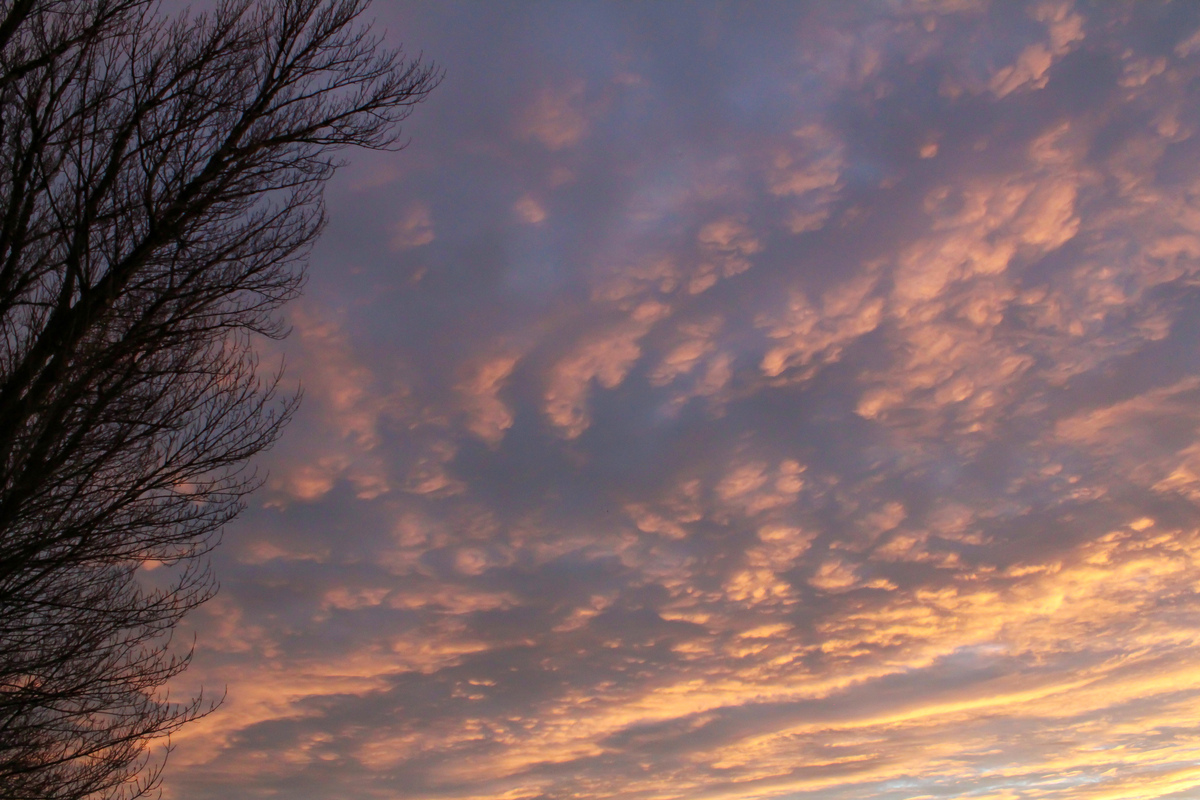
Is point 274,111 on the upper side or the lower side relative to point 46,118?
upper

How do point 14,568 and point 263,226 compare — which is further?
point 263,226

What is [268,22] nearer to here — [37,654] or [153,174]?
[153,174]

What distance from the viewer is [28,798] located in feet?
26.6

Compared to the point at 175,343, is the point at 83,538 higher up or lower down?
lower down

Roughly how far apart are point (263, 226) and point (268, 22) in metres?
1.99

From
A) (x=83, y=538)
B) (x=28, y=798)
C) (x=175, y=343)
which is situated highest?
(x=175, y=343)

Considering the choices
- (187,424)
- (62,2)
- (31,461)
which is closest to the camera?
(31,461)

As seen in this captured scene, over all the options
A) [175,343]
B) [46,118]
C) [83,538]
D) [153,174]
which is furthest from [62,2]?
[83,538]

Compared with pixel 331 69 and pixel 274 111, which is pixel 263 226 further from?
pixel 331 69

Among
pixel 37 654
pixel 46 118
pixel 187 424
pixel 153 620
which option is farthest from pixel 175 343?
pixel 37 654

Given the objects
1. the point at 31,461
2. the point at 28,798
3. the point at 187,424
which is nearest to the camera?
the point at 31,461

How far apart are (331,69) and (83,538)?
5.06m

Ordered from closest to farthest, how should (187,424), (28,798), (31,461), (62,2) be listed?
(31,461), (62,2), (187,424), (28,798)

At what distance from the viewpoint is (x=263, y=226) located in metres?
7.97
